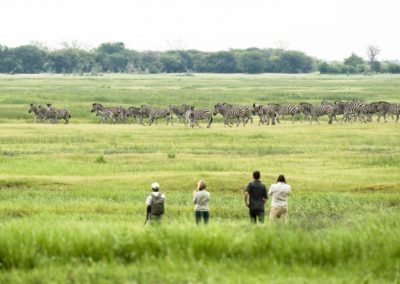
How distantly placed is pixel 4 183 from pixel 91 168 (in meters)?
4.90

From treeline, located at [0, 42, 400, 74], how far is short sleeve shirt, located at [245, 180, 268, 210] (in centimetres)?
15097

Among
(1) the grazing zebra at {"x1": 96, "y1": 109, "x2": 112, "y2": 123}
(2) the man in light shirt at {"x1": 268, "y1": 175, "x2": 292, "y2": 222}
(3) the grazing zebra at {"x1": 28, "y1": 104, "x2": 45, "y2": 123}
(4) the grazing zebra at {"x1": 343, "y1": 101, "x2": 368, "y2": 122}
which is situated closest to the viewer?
(2) the man in light shirt at {"x1": 268, "y1": 175, "x2": 292, "y2": 222}

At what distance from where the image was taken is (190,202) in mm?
26625

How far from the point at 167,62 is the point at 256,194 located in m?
169

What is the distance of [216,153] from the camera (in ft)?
130

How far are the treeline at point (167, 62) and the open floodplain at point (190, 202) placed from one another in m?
104

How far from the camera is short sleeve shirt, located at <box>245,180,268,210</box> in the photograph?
2000 centimetres

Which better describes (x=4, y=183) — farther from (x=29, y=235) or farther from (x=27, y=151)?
(x=29, y=235)

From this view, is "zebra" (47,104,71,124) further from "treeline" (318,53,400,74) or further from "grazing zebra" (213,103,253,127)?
"treeline" (318,53,400,74)

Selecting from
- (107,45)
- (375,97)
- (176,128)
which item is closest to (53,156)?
(176,128)

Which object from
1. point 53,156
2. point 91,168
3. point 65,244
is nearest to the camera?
point 65,244

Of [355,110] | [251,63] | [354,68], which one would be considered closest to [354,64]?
[354,68]

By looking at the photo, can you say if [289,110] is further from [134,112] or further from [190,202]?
[190,202]

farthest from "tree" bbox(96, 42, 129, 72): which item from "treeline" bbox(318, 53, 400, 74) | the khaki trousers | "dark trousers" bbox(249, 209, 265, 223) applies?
the khaki trousers
